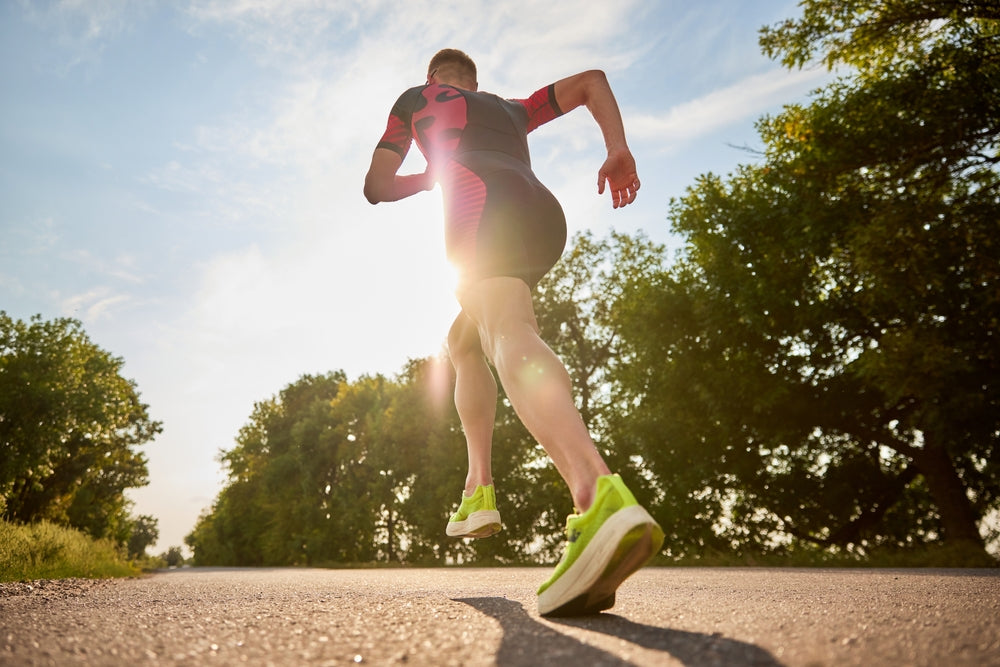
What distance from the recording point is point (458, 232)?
2455mm

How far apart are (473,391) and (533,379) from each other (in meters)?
1.07

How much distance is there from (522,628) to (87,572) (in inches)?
250

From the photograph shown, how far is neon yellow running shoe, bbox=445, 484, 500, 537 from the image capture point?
112 inches

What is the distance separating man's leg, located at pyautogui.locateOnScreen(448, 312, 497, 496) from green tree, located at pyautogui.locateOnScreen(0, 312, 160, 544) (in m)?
27.9

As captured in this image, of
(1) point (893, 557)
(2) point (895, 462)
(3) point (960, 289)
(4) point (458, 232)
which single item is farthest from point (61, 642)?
(2) point (895, 462)

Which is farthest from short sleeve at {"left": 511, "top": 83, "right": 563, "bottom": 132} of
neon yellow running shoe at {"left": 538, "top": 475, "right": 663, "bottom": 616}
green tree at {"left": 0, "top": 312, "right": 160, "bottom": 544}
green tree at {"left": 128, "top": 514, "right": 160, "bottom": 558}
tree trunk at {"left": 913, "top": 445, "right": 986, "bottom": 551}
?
green tree at {"left": 128, "top": 514, "right": 160, "bottom": 558}

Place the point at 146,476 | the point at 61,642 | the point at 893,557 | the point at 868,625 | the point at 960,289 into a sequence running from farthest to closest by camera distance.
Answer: the point at 146,476, the point at 960,289, the point at 893,557, the point at 868,625, the point at 61,642

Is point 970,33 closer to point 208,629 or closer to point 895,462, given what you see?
point 895,462

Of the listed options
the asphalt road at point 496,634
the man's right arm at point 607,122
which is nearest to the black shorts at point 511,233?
the man's right arm at point 607,122

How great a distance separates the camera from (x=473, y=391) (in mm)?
3090

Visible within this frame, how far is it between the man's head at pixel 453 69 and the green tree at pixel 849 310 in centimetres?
874

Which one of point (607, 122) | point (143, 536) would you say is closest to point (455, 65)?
point (607, 122)

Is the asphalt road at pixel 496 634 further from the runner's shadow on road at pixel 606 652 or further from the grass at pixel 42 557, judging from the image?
the grass at pixel 42 557

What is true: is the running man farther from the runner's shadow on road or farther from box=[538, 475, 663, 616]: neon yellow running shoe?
the runner's shadow on road
